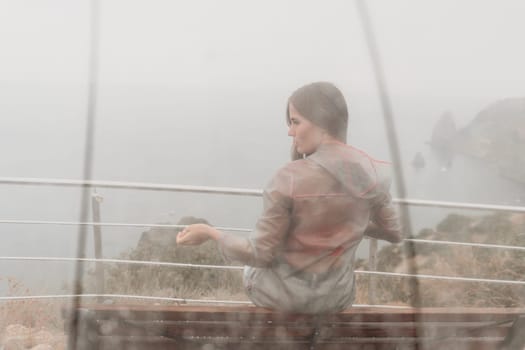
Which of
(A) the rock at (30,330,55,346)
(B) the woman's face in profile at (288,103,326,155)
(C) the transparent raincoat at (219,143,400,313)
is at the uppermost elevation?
(B) the woman's face in profile at (288,103,326,155)

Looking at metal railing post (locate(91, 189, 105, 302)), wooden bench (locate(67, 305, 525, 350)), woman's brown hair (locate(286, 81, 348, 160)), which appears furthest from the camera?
metal railing post (locate(91, 189, 105, 302))

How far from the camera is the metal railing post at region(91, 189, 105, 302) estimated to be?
118cm

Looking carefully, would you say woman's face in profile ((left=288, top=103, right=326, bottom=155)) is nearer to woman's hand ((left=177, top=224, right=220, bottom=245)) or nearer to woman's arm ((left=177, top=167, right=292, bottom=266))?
woman's arm ((left=177, top=167, right=292, bottom=266))

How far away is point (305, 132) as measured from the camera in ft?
2.56

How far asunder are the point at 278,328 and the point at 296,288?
0.48 feet

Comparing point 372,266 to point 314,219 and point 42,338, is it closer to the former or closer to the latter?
point 314,219

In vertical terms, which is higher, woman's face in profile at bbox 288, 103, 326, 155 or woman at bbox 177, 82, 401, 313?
woman's face in profile at bbox 288, 103, 326, 155

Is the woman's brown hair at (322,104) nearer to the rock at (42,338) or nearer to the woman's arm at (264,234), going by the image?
the woman's arm at (264,234)

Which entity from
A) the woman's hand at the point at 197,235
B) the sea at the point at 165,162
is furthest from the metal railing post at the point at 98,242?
the woman's hand at the point at 197,235

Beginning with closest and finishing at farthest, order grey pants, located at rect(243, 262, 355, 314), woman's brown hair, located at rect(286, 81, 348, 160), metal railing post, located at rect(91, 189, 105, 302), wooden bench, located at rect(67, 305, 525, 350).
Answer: woman's brown hair, located at rect(286, 81, 348, 160), grey pants, located at rect(243, 262, 355, 314), wooden bench, located at rect(67, 305, 525, 350), metal railing post, located at rect(91, 189, 105, 302)

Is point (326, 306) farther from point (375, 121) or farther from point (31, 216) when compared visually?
point (31, 216)

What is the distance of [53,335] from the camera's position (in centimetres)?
123

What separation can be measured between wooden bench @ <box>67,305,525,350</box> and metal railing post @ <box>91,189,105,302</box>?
0.15 meters

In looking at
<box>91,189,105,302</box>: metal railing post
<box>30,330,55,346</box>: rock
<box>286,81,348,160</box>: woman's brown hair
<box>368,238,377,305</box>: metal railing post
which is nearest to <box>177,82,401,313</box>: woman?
<box>286,81,348,160</box>: woman's brown hair
